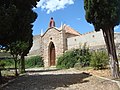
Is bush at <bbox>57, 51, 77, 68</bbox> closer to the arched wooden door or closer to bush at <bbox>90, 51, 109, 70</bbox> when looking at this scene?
the arched wooden door

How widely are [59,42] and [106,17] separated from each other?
1867 centimetres

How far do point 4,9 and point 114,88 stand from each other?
18.0 feet

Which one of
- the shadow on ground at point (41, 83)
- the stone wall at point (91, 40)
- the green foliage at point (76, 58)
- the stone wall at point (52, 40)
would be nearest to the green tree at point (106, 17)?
the shadow on ground at point (41, 83)

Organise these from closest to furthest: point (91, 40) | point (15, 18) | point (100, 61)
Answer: point (15, 18), point (100, 61), point (91, 40)

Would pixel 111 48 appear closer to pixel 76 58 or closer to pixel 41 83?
pixel 41 83

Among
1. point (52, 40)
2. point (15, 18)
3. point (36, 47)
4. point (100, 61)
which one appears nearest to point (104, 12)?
point (15, 18)

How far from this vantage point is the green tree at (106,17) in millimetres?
12594

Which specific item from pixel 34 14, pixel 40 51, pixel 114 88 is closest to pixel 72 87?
pixel 114 88

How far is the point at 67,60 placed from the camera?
27.8m

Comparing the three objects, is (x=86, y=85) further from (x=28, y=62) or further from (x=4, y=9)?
(x=28, y=62)

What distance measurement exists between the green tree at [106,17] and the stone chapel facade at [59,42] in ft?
41.0

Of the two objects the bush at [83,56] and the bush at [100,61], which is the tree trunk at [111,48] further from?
the bush at [83,56]

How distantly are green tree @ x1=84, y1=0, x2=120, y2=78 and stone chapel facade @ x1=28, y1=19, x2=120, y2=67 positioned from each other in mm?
12485

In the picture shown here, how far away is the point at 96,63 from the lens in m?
18.5
